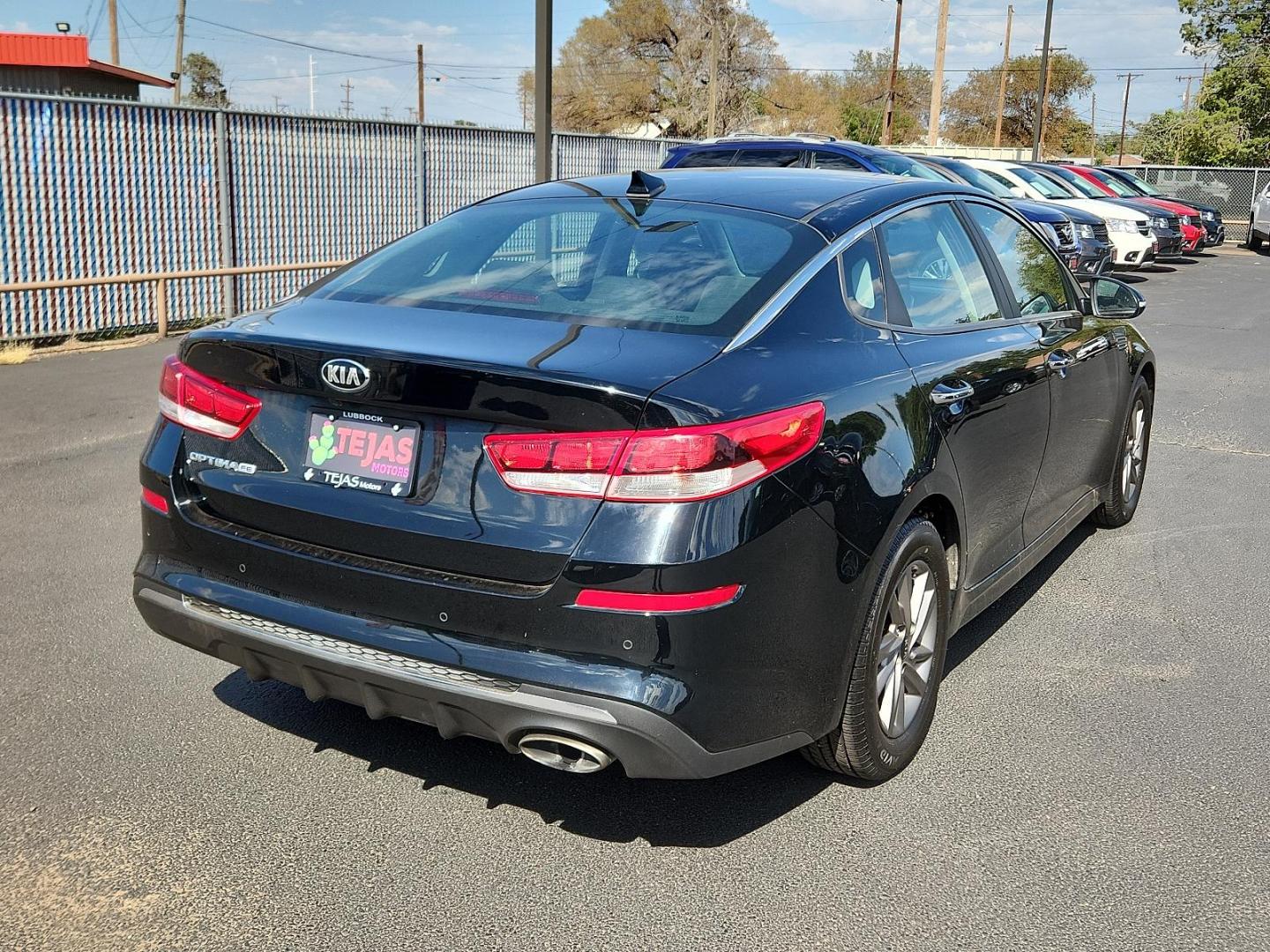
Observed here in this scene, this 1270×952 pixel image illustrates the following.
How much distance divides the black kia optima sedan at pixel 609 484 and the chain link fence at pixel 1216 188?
38879 millimetres

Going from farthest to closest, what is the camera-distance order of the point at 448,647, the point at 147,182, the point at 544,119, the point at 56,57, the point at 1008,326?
the point at 56,57
the point at 147,182
the point at 544,119
the point at 1008,326
the point at 448,647

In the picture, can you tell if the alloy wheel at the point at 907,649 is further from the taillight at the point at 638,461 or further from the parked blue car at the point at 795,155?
the parked blue car at the point at 795,155

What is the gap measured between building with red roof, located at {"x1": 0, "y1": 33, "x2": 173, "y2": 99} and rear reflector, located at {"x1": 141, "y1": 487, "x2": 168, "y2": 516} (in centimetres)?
2096

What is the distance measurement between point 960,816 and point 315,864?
170cm

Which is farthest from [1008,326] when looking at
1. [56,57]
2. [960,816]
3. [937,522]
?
[56,57]

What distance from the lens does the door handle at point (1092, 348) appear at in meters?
4.81

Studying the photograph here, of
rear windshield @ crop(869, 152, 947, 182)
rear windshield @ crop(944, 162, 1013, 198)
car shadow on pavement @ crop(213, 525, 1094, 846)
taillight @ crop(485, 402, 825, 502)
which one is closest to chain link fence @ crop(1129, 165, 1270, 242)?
rear windshield @ crop(944, 162, 1013, 198)

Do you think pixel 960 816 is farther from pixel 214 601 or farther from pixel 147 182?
pixel 147 182

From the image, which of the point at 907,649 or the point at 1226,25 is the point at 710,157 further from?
the point at 1226,25

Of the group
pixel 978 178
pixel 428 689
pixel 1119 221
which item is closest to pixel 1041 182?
pixel 1119 221

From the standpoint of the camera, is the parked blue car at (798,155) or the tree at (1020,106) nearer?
the parked blue car at (798,155)

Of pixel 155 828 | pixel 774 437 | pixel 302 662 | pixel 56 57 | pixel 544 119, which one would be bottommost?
pixel 155 828

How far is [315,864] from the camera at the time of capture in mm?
3045

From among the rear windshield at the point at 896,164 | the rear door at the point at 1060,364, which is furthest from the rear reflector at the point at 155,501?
the rear windshield at the point at 896,164
